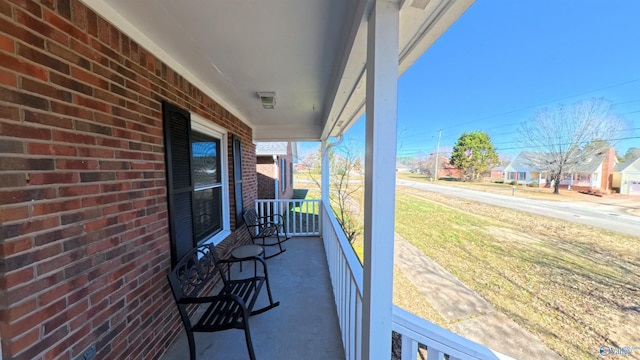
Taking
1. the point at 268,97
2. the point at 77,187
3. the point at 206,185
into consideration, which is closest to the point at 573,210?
the point at 77,187

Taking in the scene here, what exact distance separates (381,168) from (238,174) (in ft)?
10.9

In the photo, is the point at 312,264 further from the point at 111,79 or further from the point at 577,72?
the point at 577,72

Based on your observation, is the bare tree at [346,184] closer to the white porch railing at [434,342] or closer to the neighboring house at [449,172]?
the neighboring house at [449,172]

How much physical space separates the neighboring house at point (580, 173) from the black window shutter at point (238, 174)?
3412 mm

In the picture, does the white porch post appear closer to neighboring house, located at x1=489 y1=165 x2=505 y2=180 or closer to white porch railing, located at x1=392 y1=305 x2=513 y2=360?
white porch railing, located at x1=392 y1=305 x2=513 y2=360

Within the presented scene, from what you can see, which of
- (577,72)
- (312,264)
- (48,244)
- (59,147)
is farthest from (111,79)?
(312,264)

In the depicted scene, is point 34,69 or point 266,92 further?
point 266,92

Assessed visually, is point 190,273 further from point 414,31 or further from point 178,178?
point 414,31

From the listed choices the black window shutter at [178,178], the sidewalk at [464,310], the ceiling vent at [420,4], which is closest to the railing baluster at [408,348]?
the sidewalk at [464,310]

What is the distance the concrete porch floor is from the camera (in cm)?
179

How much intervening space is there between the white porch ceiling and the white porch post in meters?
0.12

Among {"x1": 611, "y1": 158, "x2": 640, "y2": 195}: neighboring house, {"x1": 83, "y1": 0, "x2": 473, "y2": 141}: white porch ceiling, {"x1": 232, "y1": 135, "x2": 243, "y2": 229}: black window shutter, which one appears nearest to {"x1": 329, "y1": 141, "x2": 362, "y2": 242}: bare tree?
{"x1": 83, "y1": 0, "x2": 473, "y2": 141}: white porch ceiling

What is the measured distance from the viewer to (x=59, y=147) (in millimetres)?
1000

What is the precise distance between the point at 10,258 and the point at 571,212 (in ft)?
7.54
